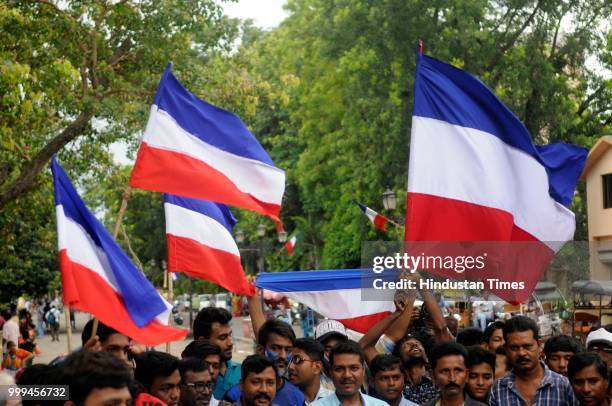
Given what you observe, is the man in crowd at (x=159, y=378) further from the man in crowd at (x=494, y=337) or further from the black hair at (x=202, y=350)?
the man in crowd at (x=494, y=337)

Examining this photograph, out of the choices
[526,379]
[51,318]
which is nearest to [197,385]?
[526,379]

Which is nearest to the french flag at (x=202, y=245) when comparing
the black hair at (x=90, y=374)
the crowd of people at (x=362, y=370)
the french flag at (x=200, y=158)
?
the french flag at (x=200, y=158)

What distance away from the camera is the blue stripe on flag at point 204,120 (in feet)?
33.7

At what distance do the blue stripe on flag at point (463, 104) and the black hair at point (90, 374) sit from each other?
238 inches

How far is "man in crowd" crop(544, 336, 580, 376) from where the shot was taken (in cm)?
845

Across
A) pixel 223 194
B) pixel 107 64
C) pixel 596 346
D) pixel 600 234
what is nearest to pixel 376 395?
pixel 596 346

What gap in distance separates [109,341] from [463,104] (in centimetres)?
433

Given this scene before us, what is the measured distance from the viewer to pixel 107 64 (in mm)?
19500

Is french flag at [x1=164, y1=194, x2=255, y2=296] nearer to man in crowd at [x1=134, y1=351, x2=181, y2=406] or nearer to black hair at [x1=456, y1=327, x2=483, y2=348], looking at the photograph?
black hair at [x1=456, y1=327, x2=483, y2=348]

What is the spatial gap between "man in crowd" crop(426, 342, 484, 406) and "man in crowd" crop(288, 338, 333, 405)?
2.81 feet

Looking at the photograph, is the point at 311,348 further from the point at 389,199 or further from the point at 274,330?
the point at 389,199

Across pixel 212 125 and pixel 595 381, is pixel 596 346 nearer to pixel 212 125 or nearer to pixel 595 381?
pixel 595 381

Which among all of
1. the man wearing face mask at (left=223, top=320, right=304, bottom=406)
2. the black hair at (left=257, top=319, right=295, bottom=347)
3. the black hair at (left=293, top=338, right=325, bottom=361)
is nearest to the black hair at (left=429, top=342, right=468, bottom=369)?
the black hair at (left=293, top=338, right=325, bottom=361)

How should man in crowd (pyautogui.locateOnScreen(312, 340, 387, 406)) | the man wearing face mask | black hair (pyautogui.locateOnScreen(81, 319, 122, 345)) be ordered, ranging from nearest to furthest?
man in crowd (pyautogui.locateOnScreen(312, 340, 387, 406)) → black hair (pyautogui.locateOnScreen(81, 319, 122, 345)) → the man wearing face mask
